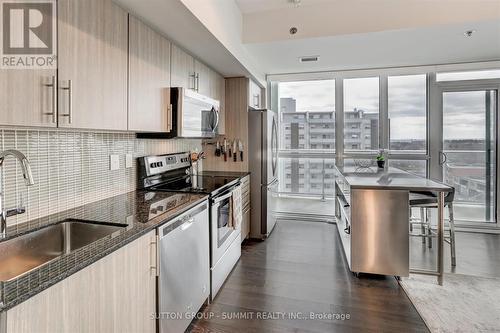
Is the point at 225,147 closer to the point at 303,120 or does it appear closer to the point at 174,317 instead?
the point at 303,120

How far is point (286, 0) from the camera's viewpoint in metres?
2.87

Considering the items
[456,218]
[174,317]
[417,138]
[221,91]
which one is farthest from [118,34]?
[456,218]

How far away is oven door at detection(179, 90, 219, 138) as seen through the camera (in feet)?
7.79

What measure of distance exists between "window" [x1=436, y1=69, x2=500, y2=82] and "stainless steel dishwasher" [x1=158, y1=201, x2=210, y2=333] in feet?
13.2

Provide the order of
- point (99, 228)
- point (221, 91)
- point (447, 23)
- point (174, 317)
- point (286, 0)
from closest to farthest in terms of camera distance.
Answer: point (99, 228) → point (174, 317) → point (447, 23) → point (286, 0) → point (221, 91)

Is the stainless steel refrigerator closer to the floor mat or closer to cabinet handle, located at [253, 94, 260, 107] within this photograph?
cabinet handle, located at [253, 94, 260, 107]

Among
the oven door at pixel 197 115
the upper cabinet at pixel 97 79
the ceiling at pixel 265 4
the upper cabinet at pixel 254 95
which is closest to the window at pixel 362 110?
the upper cabinet at pixel 254 95

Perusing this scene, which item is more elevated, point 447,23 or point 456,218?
point 447,23

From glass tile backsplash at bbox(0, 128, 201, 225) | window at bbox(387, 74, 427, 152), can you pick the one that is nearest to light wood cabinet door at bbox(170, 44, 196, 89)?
glass tile backsplash at bbox(0, 128, 201, 225)

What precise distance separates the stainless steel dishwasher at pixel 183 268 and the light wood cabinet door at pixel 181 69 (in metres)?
1.14

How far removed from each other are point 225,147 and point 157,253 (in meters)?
2.41

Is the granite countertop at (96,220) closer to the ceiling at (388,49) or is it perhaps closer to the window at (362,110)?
the ceiling at (388,49)

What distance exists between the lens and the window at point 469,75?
3928 mm

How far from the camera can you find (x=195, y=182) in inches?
112
